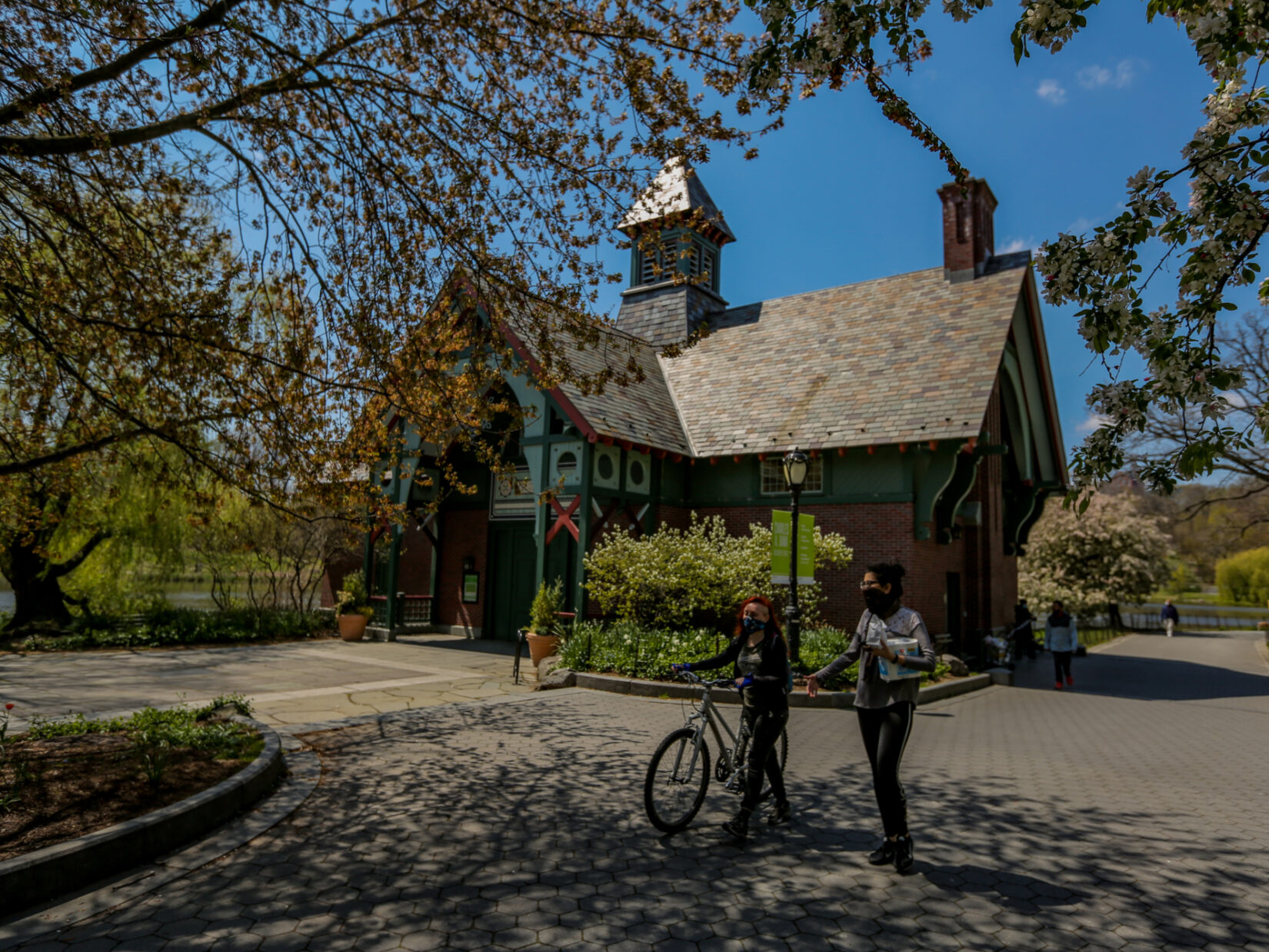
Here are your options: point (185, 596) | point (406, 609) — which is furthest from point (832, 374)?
point (185, 596)

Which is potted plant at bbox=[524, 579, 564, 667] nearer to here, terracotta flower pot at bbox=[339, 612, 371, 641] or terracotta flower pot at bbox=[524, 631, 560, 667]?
terracotta flower pot at bbox=[524, 631, 560, 667]

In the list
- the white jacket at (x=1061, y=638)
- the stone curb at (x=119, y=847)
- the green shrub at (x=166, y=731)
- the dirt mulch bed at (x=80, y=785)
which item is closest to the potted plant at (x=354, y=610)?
the green shrub at (x=166, y=731)

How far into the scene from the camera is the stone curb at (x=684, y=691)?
11.5 meters

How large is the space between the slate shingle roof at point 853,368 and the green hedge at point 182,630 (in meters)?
11.4

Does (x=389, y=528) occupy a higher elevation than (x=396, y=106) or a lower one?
lower

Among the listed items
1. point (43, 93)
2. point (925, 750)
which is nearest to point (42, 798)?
point (43, 93)

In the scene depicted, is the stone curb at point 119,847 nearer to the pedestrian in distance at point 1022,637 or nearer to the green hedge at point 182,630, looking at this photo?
the green hedge at point 182,630

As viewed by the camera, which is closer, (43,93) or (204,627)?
(43,93)

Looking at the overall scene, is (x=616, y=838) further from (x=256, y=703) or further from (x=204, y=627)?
(x=204, y=627)

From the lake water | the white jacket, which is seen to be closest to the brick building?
the white jacket

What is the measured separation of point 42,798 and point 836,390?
15.9 metres

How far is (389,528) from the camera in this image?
2002 centimetres

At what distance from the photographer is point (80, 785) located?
221 inches

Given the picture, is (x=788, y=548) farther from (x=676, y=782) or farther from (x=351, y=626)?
(x=351, y=626)
